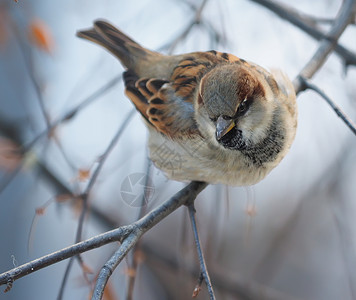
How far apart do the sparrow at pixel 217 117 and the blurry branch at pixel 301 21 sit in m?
0.54

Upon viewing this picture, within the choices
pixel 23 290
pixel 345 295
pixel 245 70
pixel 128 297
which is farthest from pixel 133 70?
pixel 345 295

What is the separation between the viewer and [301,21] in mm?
2758

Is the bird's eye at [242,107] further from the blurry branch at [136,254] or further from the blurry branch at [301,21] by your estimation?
the blurry branch at [301,21]

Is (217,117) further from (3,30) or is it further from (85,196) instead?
(3,30)

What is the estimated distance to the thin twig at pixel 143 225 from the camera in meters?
1.37

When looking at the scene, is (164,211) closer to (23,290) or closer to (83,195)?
(83,195)

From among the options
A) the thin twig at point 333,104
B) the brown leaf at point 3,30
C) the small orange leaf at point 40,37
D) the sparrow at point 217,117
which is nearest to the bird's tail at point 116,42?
the small orange leaf at point 40,37

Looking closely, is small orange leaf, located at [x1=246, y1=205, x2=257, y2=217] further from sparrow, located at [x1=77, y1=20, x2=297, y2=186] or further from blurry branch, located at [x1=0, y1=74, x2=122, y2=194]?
blurry branch, located at [x1=0, y1=74, x2=122, y2=194]

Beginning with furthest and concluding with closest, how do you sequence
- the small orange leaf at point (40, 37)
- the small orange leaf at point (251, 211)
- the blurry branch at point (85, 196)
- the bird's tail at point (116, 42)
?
the bird's tail at point (116, 42) → the small orange leaf at point (40, 37) → the small orange leaf at point (251, 211) → the blurry branch at point (85, 196)

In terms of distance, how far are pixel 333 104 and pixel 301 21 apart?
3.46ft

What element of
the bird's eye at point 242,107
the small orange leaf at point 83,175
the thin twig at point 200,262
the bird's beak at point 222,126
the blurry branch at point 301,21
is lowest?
the thin twig at point 200,262

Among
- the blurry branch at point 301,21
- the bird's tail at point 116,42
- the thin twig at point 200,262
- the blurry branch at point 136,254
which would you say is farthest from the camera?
the bird's tail at point 116,42

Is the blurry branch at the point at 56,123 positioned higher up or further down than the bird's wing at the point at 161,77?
further down

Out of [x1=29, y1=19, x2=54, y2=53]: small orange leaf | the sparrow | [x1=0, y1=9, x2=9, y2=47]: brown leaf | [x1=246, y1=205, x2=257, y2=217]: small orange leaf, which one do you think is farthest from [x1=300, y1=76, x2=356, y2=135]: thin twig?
[x1=0, y1=9, x2=9, y2=47]: brown leaf
